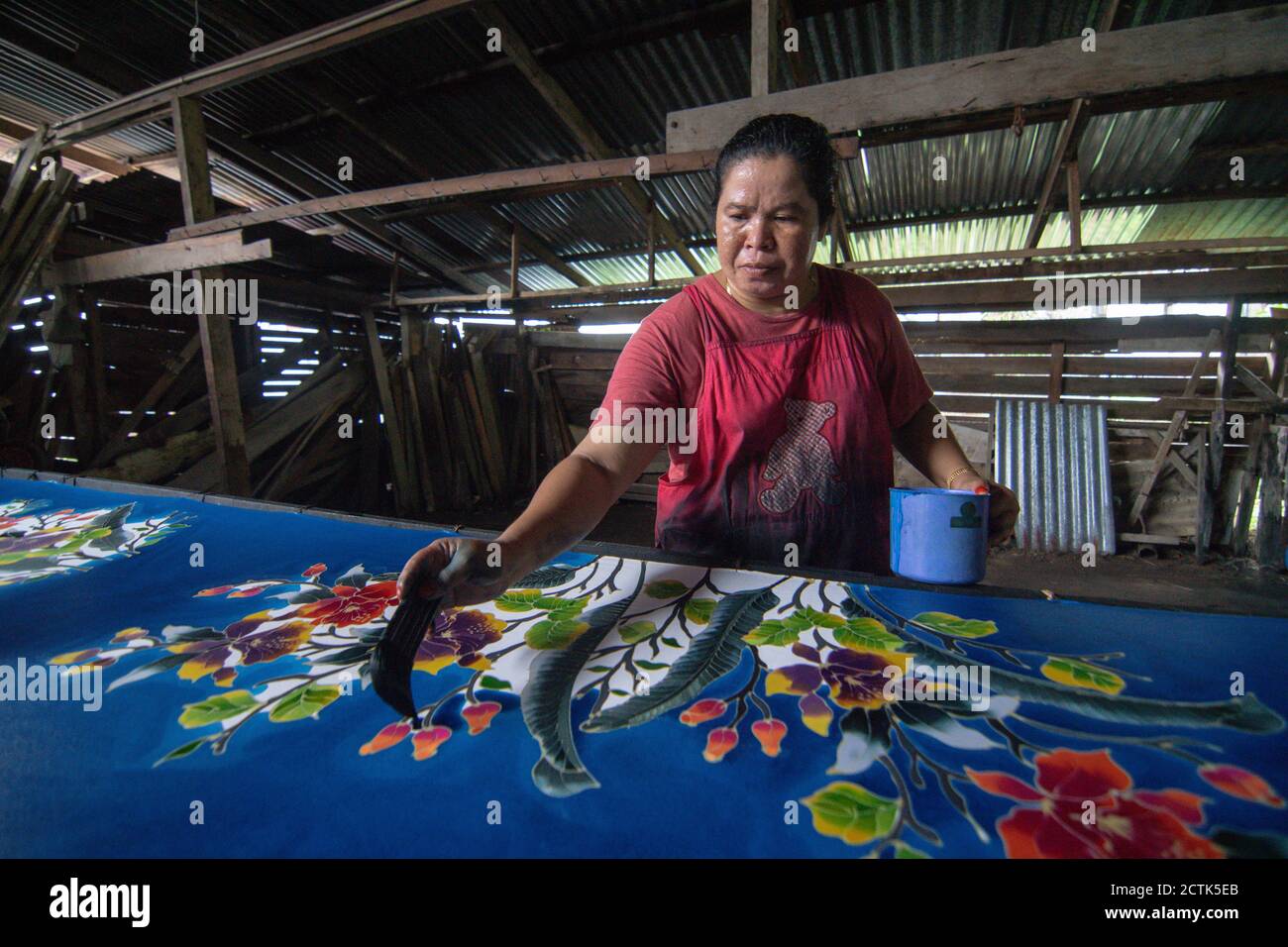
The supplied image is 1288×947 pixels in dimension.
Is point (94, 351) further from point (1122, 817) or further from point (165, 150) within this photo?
point (1122, 817)

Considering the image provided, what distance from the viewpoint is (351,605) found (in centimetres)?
121

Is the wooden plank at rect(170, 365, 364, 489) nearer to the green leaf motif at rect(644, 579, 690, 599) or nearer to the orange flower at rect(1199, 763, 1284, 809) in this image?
the green leaf motif at rect(644, 579, 690, 599)

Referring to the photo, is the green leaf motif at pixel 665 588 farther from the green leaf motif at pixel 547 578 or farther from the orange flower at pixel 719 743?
the orange flower at pixel 719 743

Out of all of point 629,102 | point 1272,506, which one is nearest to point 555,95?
point 629,102

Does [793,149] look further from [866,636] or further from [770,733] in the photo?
[770,733]

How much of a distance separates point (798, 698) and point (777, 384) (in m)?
0.87

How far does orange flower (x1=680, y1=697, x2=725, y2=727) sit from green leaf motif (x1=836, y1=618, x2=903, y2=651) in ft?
0.91

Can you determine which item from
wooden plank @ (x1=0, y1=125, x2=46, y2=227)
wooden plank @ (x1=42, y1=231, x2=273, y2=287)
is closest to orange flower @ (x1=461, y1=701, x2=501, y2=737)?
wooden plank @ (x1=42, y1=231, x2=273, y2=287)

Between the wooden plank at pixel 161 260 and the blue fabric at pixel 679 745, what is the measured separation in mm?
2787

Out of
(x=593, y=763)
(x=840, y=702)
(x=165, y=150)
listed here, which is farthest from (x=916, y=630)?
(x=165, y=150)

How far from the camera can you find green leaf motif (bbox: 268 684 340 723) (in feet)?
2.67

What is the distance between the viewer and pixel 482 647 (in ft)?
3.28

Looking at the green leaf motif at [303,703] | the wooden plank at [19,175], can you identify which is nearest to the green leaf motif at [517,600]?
the green leaf motif at [303,703]

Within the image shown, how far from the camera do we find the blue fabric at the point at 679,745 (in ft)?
1.92
